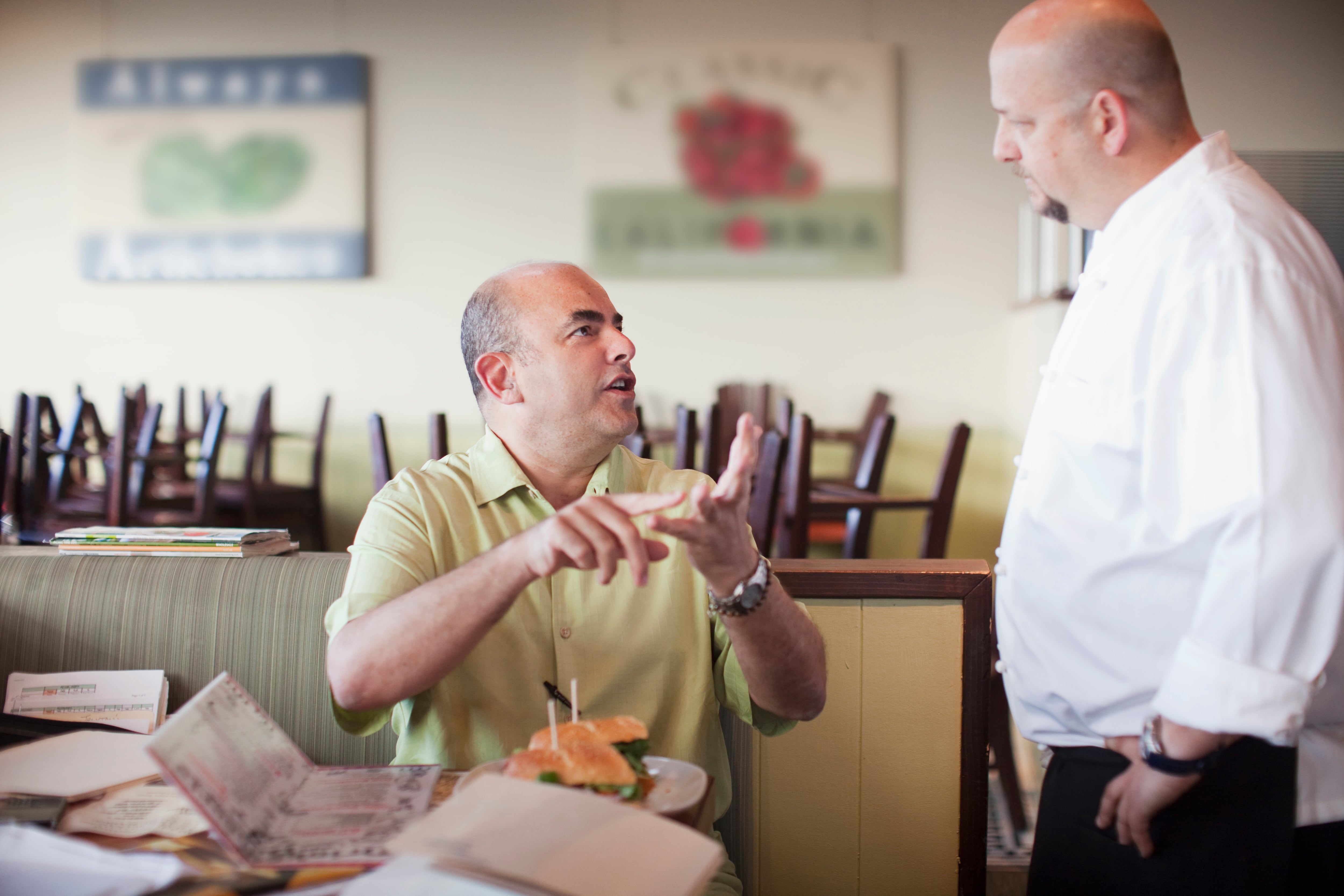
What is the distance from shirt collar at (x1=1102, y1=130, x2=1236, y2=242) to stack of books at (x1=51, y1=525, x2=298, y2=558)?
55.5 inches

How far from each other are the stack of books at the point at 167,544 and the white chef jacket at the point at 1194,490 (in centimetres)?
123

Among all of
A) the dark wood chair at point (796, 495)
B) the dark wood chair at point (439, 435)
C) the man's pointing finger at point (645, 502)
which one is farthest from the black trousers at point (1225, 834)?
the dark wood chair at point (439, 435)

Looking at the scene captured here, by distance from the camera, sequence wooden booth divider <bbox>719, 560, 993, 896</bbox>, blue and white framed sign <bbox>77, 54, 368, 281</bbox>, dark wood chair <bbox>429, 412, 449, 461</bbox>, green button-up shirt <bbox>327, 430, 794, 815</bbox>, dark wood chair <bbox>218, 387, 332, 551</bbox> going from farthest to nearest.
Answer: blue and white framed sign <bbox>77, 54, 368, 281</bbox> → dark wood chair <bbox>218, 387, 332, 551</bbox> → dark wood chair <bbox>429, 412, 449, 461</bbox> → wooden booth divider <bbox>719, 560, 993, 896</bbox> → green button-up shirt <bbox>327, 430, 794, 815</bbox>

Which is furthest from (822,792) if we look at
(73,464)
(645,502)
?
(73,464)

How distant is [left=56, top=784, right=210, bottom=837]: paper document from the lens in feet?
3.12

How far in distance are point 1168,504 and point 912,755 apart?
0.67 metres

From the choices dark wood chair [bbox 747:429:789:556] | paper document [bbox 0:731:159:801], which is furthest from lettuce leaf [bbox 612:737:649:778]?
dark wood chair [bbox 747:429:789:556]

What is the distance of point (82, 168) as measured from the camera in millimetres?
5160

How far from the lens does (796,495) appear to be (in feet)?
9.09

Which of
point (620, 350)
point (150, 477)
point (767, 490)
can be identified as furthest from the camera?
point (150, 477)

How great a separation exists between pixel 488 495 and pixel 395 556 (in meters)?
0.19

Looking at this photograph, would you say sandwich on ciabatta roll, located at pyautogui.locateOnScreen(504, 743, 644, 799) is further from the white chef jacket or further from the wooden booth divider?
the wooden booth divider

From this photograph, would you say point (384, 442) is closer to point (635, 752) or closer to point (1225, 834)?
point (635, 752)

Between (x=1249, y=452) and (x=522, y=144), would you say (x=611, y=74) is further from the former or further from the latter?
(x=1249, y=452)
